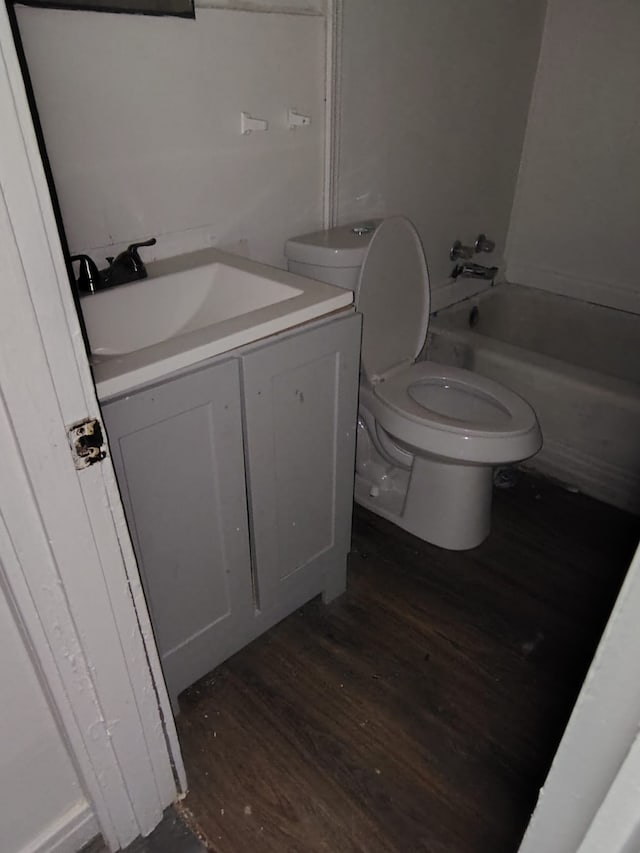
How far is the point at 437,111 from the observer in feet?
6.49

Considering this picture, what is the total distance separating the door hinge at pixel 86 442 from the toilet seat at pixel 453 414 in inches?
40.4

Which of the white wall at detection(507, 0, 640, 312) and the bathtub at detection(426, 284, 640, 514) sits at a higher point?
the white wall at detection(507, 0, 640, 312)

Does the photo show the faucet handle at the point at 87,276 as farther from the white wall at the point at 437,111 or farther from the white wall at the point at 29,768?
the white wall at the point at 437,111

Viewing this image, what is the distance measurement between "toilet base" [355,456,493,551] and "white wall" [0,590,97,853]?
44.7 inches

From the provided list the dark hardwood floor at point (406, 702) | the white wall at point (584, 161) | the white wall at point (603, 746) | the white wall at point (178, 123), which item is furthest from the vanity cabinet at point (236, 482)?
the white wall at point (584, 161)

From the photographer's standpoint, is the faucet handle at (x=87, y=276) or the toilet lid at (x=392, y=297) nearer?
the faucet handle at (x=87, y=276)

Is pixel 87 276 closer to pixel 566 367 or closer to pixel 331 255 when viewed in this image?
pixel 331 255

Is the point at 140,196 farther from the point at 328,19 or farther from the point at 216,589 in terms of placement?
the point at 216,589

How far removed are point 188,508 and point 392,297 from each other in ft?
2.96

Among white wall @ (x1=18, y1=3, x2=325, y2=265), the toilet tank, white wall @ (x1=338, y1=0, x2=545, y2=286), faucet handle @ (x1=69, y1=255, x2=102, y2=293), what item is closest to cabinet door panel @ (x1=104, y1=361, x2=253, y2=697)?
faucet handle @ (x1=69, y1=255, x2=102, y2=293)

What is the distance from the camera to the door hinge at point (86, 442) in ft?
2.48

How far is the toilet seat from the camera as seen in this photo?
1.60 meters

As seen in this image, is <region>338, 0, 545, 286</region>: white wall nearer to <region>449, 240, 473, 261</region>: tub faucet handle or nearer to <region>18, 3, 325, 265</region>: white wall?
<region>449, 240, 473, 261</region>: tub faucet handle

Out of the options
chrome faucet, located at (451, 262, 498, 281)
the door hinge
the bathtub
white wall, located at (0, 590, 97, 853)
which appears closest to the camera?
the door hinge
